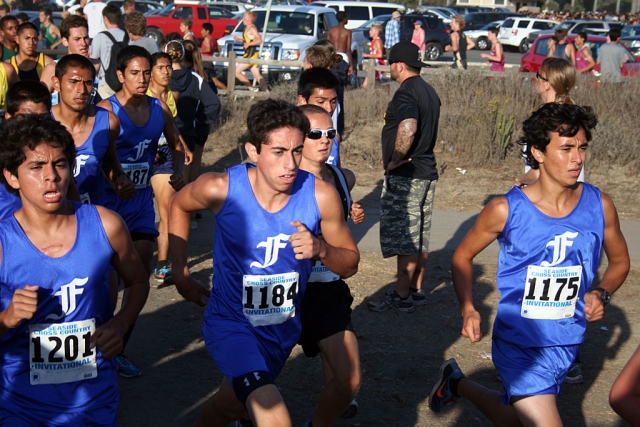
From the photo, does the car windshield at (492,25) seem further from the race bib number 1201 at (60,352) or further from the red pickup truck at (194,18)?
the race bib number 1201 at (60,352)

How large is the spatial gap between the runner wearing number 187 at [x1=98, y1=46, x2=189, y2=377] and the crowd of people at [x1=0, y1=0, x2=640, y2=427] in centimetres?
30

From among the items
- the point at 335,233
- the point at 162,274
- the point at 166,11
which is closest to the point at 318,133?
the point at 335,233

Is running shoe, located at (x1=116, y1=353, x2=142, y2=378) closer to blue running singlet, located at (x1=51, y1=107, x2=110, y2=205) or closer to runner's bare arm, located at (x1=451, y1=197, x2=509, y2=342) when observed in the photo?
blue running singlet, located at (x1=51, y1=107, x2=110, y2=205)

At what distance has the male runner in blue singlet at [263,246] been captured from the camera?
12.4 ft

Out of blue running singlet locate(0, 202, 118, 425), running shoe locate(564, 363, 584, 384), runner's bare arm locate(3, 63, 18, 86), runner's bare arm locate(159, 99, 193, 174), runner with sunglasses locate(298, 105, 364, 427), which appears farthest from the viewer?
runner's bare arm locate(3, 63, 18, 86)

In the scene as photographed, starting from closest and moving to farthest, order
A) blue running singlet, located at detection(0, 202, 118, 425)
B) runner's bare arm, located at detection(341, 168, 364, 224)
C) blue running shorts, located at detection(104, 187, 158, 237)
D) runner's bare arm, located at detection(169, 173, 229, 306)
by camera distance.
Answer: blue running singlet, located at detection(0, 202, 118, 425) → runner's bare arm, located at detection(169, 173, 229, 306) → runner's bare arm, located at detection(341, 168, 364, 224) → blue running shorts, located at detection(104, 187, 158, 237)

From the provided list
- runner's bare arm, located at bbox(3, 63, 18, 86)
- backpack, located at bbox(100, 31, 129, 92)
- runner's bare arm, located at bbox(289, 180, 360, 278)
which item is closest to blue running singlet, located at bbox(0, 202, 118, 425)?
runner's bare arm, located at bbox(289, 180, 360, 278)

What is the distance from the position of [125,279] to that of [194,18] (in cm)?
2834

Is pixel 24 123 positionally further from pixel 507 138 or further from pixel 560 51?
pixel 560 51

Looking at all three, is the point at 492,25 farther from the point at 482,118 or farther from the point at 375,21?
the point at 482,118

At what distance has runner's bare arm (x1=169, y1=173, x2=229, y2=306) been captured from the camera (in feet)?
12.9

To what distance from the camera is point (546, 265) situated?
13.1ft

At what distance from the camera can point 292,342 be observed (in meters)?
4.01

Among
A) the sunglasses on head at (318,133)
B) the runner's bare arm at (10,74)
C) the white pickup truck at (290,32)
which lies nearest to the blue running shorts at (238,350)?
the sunglasses on head at (318,133)
